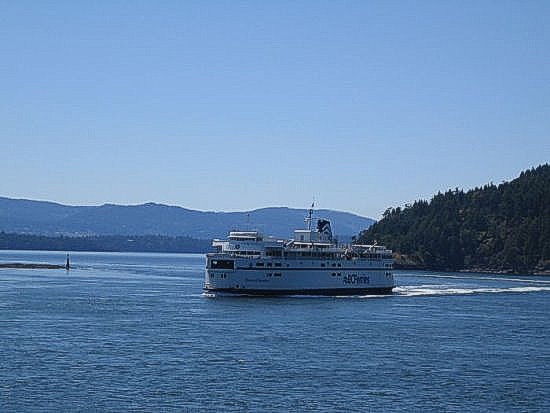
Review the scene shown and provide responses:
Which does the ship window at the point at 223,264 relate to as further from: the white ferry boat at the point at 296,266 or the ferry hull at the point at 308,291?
the ferry hull at the point at 308,291

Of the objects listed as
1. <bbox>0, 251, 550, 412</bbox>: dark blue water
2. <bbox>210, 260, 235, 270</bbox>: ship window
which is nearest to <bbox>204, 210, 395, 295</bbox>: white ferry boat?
<bbox>210, 260, 235, 270</bbox>: ship window

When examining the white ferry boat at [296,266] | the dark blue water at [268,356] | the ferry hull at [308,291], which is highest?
the white ferry boat at [296,266]

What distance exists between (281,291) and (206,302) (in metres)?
11.1

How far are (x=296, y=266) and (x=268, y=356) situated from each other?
157ft

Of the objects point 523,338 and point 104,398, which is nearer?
point 104,398

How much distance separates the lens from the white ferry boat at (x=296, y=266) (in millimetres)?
99812

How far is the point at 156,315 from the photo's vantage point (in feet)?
268

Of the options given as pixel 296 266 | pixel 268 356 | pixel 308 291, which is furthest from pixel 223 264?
pixel 268 356

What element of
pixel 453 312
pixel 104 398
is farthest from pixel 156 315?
pixel 104 398

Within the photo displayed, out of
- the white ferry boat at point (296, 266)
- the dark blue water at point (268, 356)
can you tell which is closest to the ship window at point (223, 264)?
the white ferry boat at point (296, 266)

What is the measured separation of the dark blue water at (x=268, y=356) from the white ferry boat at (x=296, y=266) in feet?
12.0

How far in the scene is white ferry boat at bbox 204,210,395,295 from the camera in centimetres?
9981

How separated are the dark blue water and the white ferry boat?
12.0 ft

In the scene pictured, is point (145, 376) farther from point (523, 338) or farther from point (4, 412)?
point (523, 338)
